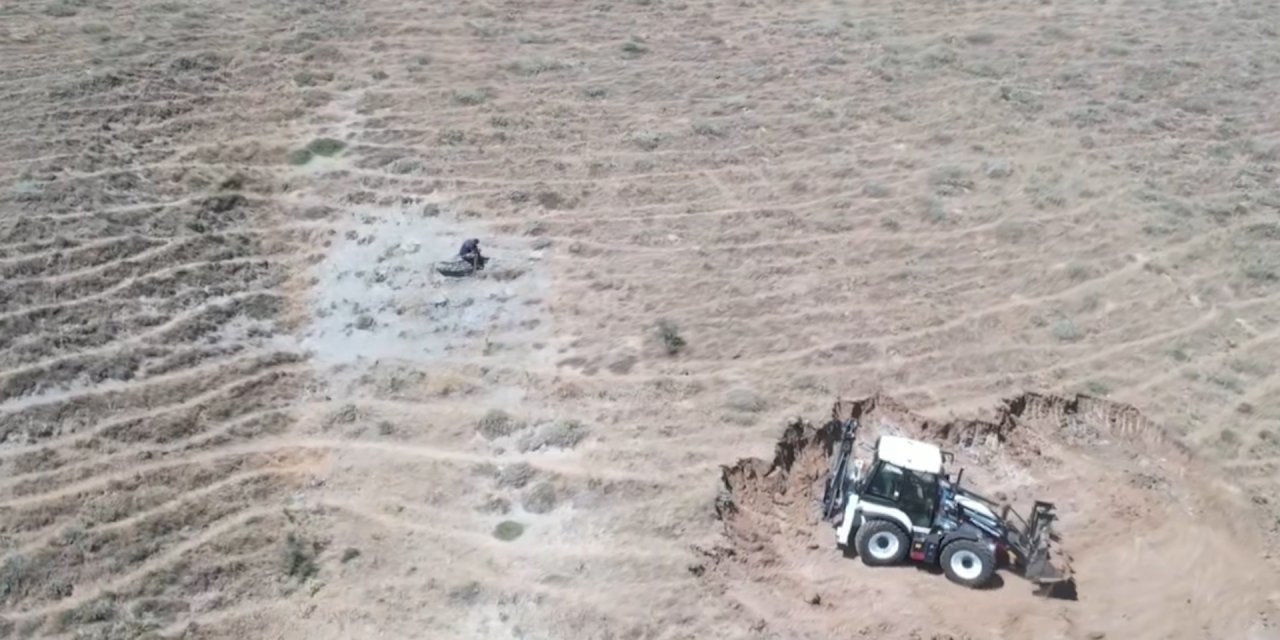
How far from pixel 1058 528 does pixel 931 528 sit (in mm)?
1608

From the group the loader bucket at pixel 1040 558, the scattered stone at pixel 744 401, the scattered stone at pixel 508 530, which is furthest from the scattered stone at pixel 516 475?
A: the loader bucket at pixel 1040 558

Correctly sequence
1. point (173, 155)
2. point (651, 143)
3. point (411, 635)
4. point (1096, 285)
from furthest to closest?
point (651, 143), point (173, 155), point (1096, 285), point (411, 635)

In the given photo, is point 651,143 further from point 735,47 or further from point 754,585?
point 754,585

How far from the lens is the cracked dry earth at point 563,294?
11.0 metres

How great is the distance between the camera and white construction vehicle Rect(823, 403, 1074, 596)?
10.9 m

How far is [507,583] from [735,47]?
12.8 meters

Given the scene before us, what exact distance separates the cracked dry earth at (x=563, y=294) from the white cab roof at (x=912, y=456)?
→ 1.09m

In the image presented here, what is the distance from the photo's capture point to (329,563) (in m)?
11.0

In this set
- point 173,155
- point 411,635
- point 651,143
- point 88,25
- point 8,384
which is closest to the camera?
point 411,635

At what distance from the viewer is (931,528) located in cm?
1106

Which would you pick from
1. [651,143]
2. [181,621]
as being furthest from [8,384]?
[651,143]

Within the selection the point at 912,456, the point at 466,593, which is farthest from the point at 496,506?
the point at 912,456

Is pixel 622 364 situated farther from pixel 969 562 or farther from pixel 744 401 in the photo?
pixel 969 562

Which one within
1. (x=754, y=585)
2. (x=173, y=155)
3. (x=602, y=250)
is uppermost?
(x=173, y=155)
